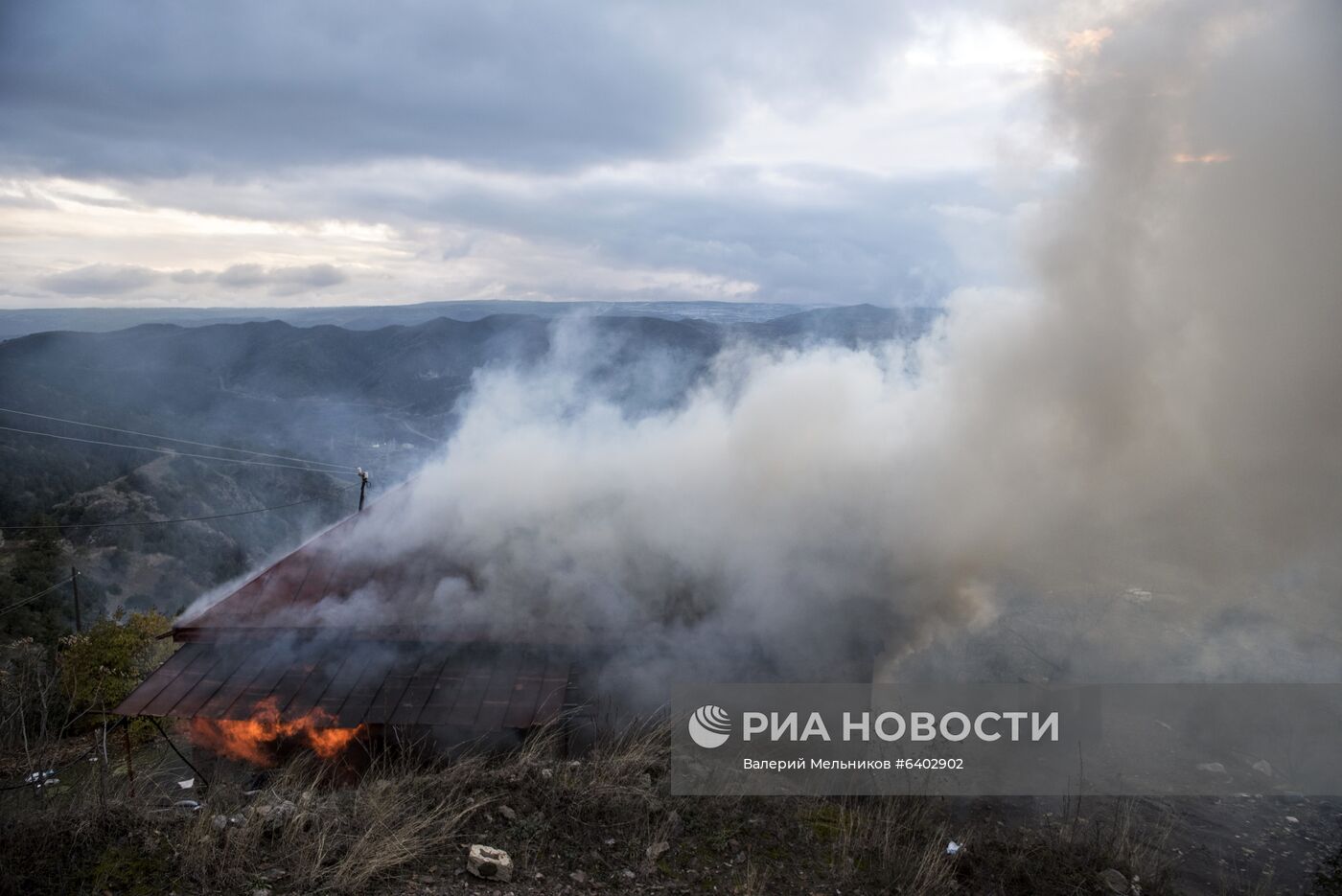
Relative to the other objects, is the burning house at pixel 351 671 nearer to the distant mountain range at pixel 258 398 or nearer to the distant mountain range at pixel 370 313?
the distant mountain range at pixel 258 398

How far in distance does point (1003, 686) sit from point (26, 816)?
11.6 meters

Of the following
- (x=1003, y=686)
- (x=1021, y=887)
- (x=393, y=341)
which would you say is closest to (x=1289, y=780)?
(x=1003, y=686)

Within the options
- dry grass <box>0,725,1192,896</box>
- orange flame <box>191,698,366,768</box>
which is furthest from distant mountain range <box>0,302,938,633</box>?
orange flame <box>191,698,366,768</box>

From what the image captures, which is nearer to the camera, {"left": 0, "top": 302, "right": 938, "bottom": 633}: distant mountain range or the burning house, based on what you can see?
the burning house

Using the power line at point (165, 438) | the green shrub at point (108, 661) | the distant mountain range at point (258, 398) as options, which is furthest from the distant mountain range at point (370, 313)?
the green shrub at point (108, 661)

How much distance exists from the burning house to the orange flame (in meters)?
0.02

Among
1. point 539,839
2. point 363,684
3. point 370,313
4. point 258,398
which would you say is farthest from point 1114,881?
point 370,313

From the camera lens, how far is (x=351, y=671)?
887 centimetres

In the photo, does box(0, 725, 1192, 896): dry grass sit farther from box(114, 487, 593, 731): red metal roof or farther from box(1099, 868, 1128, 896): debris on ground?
box(114, 487, 593, 731): red metal roof

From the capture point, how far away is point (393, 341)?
9081 cm

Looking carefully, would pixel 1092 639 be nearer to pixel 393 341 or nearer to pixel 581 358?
pixel 581 358

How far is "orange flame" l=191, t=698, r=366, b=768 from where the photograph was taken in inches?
321

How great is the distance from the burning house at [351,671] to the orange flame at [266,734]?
16 millimetres

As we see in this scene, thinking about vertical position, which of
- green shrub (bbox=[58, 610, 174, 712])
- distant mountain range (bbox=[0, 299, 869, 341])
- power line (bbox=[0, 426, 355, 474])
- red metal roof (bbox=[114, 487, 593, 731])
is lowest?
Answer: green shrub (bbox=[58, 610, 174, 712])
